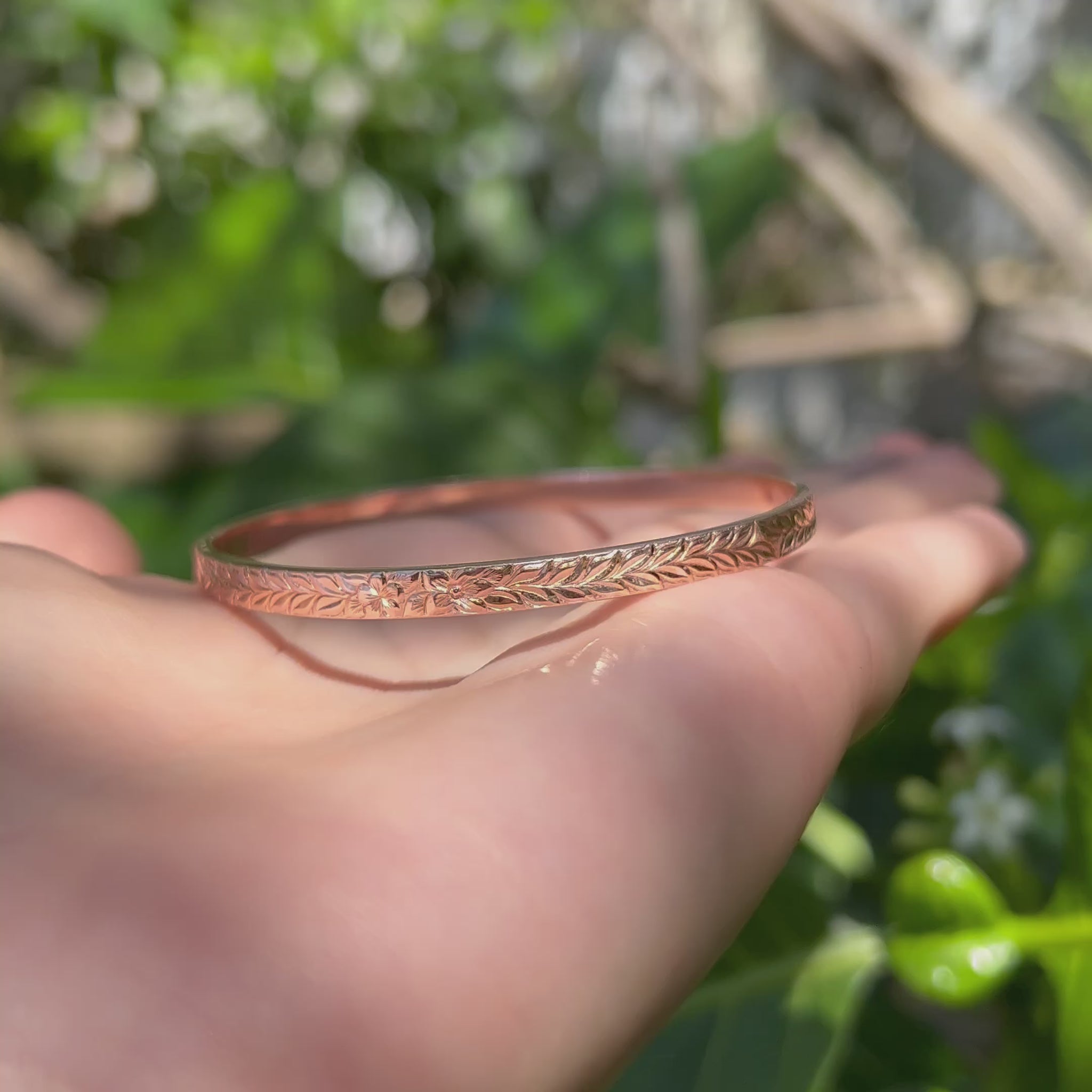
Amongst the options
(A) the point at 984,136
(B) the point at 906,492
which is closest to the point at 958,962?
(B) the point at 906,492

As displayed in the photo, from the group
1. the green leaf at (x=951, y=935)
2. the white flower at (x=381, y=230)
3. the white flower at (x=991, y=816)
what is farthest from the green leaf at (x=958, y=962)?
the white flower at (x=381, y=230)

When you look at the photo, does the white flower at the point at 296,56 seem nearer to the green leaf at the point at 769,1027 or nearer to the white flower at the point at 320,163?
the white flower at the point at 320,163

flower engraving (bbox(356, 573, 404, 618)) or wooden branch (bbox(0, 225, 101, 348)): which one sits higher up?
wooden branch (bbox(0, 225, 101, 348))

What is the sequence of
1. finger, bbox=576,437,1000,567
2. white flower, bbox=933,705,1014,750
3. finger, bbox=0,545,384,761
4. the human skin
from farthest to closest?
white flower, bbox=933,705,1014,750
finger, bbox=576,437,1000,567
finger, bbox=0,545,384,761
the human skin

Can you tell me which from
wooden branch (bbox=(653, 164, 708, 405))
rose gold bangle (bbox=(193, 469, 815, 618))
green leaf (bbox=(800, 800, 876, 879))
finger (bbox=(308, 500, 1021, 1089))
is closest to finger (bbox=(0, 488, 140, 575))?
rose gold bangle (bbox=(193, 469, 815, 618))

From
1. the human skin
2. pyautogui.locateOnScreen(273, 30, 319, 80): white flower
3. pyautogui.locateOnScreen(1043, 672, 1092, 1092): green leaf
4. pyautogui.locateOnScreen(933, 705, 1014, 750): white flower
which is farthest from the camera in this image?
pyautogui.locateOnScreen(273, 30, 319, 80): white flower

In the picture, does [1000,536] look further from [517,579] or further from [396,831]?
[396,831]

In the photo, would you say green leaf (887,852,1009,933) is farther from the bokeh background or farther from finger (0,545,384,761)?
finger (0,545,384,761)

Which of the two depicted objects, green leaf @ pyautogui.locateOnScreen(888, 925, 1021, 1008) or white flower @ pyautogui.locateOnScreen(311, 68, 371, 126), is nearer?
green leaf @ pyautogui.locateOnScreen(888, 925, 1021, 1008)
